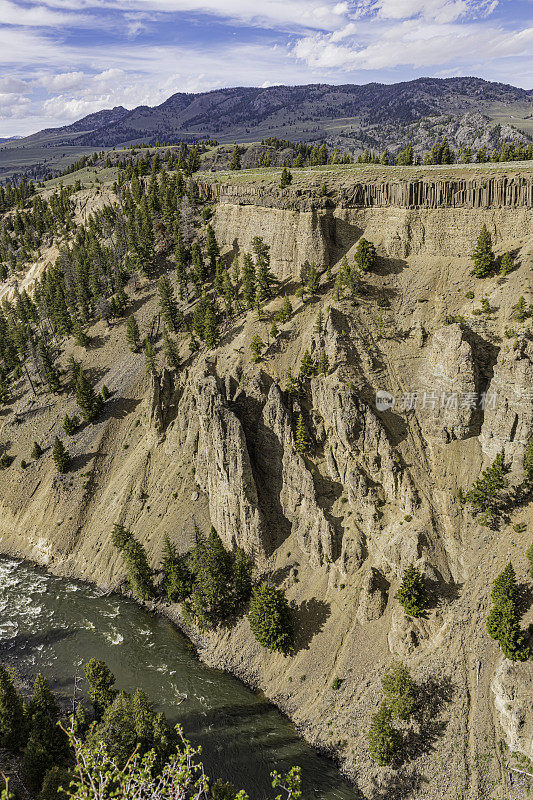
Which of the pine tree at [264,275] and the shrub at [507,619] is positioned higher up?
the pine tree at [264,275]

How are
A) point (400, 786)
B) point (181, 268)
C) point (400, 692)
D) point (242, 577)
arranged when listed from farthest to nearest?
point (181, 268) < point (242, 577) < point (400, 692) < point (400, 786)

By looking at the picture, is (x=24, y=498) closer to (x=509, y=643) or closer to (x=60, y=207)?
(x=509, y=643)

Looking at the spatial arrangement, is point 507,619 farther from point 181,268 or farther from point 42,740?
point 181,268

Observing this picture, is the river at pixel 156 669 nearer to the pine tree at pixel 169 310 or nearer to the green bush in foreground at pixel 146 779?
the green bush in foreground at pixel 146 779

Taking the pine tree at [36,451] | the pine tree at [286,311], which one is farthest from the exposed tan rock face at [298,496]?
the pine tree at [36,451]

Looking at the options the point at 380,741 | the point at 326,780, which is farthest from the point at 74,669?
the point at 380,741

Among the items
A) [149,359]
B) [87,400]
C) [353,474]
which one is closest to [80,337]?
[87,400]

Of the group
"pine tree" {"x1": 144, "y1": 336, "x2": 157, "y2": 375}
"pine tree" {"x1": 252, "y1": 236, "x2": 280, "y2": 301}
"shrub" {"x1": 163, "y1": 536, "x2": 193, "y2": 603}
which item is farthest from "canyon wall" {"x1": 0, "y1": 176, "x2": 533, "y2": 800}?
"shrub" {"x1": 163, "y1": 536, "x2": 193, "y2": 603}
